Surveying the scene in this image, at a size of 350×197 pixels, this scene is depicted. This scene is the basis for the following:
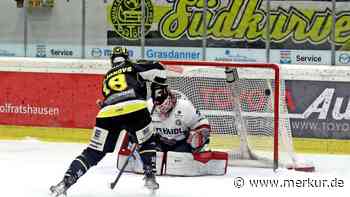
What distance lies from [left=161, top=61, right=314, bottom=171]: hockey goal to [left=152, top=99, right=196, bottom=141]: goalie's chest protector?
0.44 meters

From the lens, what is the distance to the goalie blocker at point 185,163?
24.7ft

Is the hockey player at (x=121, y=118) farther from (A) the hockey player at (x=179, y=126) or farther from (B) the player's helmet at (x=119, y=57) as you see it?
(A) the hockey player at (x=179, y=126)

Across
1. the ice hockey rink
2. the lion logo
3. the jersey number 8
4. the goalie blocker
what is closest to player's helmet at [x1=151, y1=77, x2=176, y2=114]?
the jersey number 8

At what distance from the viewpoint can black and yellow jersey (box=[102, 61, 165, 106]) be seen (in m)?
6.45

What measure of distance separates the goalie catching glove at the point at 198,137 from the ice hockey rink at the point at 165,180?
0.33 metres

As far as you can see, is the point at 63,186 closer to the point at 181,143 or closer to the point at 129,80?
the point at 129,80

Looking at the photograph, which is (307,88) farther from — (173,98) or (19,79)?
(19,79)

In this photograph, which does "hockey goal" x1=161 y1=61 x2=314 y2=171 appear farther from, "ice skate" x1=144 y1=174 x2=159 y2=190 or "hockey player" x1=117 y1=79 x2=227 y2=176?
"ice skate" x1=144 y1=174 x2=159 y2=190

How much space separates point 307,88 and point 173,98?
2.42 m

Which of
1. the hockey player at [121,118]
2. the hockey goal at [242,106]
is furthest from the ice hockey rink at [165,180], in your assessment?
the hockey player at [121,118]

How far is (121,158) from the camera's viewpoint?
7.70 m

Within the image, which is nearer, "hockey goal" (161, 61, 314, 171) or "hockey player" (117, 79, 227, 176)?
"hockey player" (117, 79, 227, 176)

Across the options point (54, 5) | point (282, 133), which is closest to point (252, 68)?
point (282, 133)

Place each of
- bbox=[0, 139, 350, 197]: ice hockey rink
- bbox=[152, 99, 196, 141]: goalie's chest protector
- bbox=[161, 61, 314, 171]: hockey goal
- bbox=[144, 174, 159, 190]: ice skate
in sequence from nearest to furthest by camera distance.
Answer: bbox=[144, 174, 159, 190]: ice skate, bbox=[0, 139, 350, 197]: ice hockey rink, bbox=[152, 99, 196, 141]: goalie's chest protector, bbox=[161, 61, 314, 171]: hockey goal
